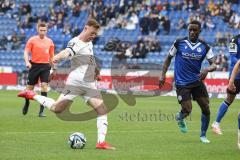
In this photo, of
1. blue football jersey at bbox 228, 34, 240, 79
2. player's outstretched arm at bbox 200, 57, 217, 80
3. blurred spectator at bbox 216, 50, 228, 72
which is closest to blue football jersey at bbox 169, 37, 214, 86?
player's outstretched arm at bbox 200, 57, 217, 80

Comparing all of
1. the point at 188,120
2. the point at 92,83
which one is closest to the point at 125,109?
the point at 188,120

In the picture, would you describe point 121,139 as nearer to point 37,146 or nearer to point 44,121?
point 37,146

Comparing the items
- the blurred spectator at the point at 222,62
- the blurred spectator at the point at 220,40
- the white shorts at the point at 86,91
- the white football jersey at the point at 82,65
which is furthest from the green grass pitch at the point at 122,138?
the blurred spectator at the point at 220,40

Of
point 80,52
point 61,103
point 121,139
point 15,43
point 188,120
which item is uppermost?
point 80,52

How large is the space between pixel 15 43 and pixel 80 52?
31588mm

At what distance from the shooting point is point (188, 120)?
19484mm

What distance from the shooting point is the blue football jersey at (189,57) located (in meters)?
13.9

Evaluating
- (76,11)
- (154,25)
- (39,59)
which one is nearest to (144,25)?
(154,25)

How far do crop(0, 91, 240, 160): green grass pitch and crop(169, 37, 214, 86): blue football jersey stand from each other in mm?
1343

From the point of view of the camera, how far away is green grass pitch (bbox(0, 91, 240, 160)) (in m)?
11.3

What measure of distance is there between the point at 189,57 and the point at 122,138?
7.39ft

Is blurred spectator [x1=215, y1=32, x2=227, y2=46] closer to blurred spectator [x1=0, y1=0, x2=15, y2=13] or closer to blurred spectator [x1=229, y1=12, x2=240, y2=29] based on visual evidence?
blurred spectator [x1=229, y1=12, x2=240, y2=29]

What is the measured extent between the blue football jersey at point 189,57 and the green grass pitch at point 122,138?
4.41ft

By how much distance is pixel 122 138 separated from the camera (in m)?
14.2
